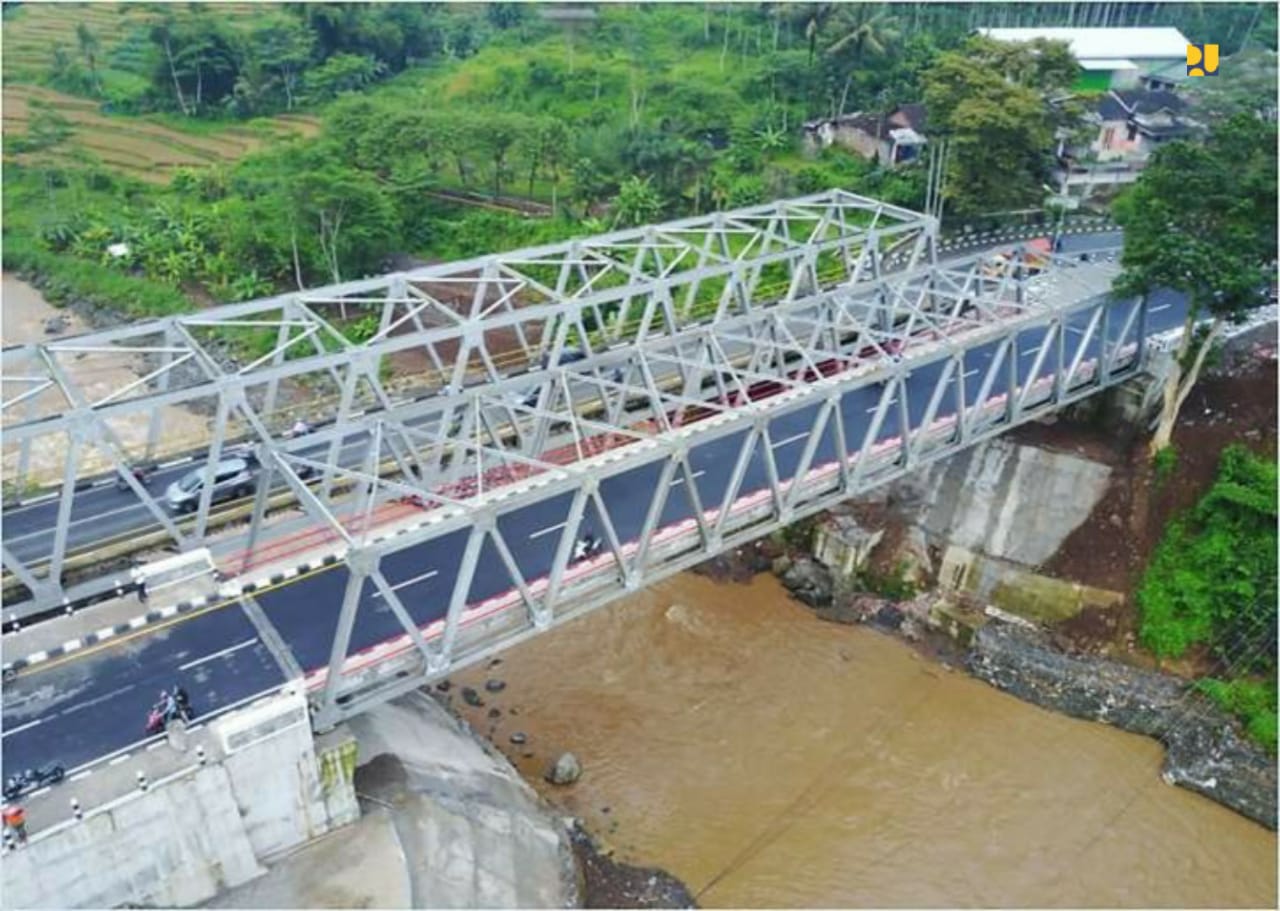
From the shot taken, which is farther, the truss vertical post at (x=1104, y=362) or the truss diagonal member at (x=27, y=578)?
the truss vertical post at (x=1104, y=362)

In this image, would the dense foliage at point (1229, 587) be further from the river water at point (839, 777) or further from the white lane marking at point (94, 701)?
the white lane marking at point (94, 701)

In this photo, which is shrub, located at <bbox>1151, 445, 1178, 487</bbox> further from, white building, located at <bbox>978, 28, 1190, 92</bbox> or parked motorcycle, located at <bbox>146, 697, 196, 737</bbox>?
white building, located at <bbox>978, 28, 1190, 92</bbox>

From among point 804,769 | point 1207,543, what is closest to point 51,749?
point 804,769

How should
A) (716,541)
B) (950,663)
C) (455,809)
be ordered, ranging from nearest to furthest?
(455,809) → (716,541) → (950,663)

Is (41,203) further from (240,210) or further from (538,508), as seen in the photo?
(538,508)

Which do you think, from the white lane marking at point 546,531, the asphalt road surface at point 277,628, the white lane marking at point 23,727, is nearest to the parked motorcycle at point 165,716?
the asphalt road surface at point 277,628

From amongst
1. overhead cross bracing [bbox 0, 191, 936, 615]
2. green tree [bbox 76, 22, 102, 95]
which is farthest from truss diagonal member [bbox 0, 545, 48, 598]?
green tree [bbox 76, 22, 102, 95]

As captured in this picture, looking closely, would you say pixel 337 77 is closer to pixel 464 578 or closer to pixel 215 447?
pixel 215 447
